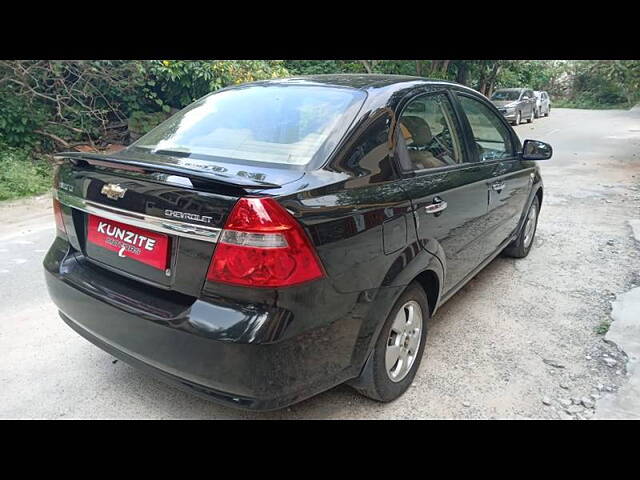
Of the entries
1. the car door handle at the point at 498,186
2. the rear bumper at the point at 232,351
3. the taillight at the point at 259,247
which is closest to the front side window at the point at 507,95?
the car door handle at the point at 498,186

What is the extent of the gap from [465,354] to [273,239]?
184cm

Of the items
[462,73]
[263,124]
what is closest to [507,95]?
[462,73]

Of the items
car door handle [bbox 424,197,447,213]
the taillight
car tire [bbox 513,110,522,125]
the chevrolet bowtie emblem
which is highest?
the chevrolet bowtie emblem

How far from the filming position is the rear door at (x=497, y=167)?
3.41m

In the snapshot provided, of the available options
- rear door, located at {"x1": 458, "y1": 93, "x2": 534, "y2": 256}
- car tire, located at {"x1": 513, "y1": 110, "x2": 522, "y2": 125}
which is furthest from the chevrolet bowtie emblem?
car tire, located at {"x1": 513, "y1": 110, "x2": 522, "y2": 125}

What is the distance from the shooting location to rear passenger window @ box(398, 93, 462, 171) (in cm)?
255

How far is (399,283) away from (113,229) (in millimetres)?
1360

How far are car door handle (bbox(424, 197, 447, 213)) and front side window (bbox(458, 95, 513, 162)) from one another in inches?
33.1

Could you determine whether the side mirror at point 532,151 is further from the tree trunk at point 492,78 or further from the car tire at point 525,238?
the tree trunk at point 492,78

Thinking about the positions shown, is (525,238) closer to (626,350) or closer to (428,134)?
(626,350)

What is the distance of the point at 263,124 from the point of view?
2.53 meters

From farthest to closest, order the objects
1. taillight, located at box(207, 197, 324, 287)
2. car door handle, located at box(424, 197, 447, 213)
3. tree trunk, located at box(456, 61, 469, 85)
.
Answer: tree trunk, located at box(456, 61, 469, 85) < car door handle, located at box(424, 197, 447, 213) < taillight, located at box(207, 197, 324, 287)

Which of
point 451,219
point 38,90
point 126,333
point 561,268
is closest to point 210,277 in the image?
point 126,333

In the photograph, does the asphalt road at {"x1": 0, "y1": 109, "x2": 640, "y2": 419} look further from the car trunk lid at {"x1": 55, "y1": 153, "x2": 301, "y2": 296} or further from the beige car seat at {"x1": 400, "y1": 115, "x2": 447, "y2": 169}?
the beige car seat at {"x1": 400, "y1": 115, "x2": 447, "y2": 169}
